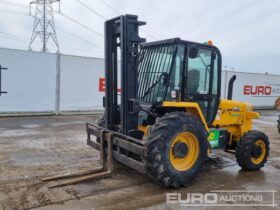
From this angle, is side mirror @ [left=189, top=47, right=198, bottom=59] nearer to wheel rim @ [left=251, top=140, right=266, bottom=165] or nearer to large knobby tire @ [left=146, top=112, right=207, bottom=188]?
large knobby tire @ [left=146, top=112, right=207, bottom=188]

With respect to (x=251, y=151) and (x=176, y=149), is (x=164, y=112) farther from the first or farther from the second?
(x=251, y=151)

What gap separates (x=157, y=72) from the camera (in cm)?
536

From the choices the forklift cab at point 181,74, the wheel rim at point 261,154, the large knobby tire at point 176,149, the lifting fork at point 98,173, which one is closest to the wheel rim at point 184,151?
the large knobby tire at point 176,149

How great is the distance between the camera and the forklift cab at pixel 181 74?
5.13 metres

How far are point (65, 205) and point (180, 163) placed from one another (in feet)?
6.04

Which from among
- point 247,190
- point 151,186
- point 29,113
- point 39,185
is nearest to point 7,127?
point 29,113

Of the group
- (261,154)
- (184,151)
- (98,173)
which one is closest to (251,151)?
(261,154)

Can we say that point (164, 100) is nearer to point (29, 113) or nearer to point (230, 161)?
point (230, 161)

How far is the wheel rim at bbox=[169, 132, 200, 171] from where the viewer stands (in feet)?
15.6

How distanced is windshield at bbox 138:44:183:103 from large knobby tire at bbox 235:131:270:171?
5.99 feet

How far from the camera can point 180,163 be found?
16.0 feet

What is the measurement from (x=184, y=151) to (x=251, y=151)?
1730mm

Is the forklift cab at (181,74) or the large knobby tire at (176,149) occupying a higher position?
the forklift cab at (181,74)

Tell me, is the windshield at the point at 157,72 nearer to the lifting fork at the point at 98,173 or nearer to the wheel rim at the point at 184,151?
the wheel rim at the point at 184,151
